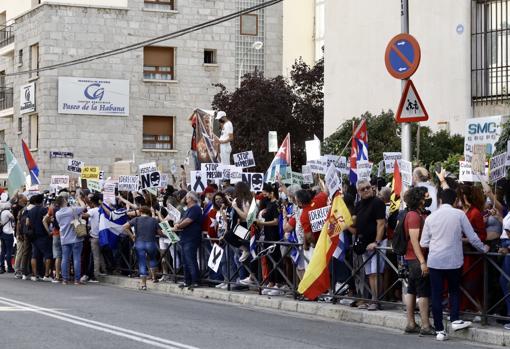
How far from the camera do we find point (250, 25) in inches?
2015

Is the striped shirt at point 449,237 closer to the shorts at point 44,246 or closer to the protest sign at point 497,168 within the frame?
the protest sign at point 497,168

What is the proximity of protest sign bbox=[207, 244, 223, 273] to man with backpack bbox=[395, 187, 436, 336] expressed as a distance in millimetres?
6055

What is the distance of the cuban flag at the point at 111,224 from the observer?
23359mm

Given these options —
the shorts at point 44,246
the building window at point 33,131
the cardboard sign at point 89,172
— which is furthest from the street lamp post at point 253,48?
the shorts at point 44,246

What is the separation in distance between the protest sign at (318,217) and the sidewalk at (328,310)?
1.18m

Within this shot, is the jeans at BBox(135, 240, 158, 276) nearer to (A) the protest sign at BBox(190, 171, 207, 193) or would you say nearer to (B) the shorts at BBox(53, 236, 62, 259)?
(A) the protest sign at BBox(190, 171, 207, 193)

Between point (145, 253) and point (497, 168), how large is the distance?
9183 mm

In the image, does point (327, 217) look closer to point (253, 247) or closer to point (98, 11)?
point (253, 247)

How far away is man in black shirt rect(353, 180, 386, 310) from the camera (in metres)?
15.8

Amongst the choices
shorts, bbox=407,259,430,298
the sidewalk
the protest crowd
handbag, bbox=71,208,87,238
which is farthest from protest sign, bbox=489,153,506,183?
handbag, bbox=71,208,87,238

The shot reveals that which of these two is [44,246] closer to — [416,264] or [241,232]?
[241,232]

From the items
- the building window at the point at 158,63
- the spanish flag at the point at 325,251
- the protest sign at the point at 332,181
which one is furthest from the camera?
the building window at the point at 158,63

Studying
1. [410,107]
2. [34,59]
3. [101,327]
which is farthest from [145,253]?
[34,59]

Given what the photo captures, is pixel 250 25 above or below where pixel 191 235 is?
above
